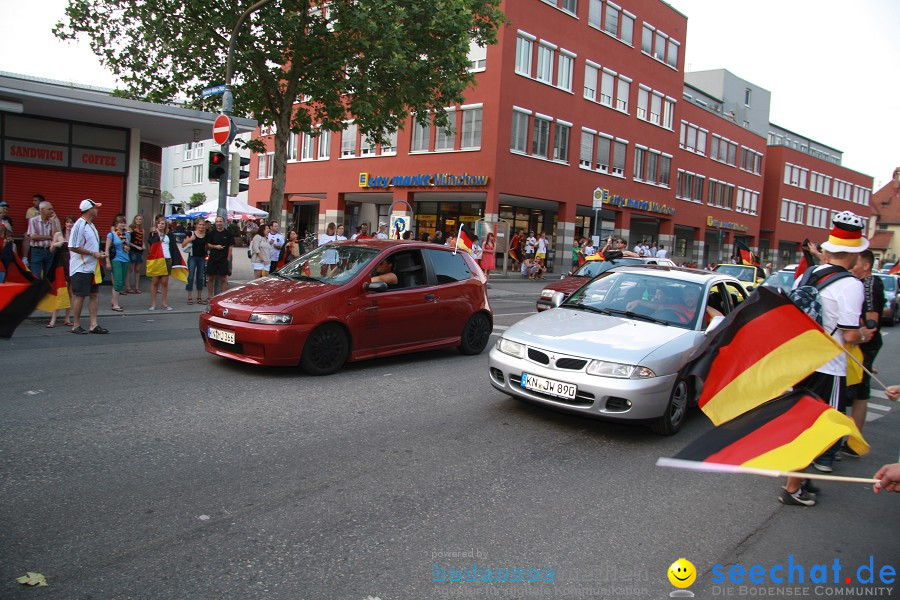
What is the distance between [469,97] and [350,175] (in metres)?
9.41

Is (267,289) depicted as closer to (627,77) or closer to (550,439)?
(550,439)

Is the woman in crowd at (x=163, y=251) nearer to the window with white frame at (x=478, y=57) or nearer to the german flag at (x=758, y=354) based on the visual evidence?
the german flag at (x=758, y=354)

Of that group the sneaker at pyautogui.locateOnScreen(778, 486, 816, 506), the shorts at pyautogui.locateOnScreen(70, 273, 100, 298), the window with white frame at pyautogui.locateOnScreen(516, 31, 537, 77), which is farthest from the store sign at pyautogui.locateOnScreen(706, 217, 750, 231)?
the sneaker at pyautogui.locateOnScreen(778, 486, 816, 506)

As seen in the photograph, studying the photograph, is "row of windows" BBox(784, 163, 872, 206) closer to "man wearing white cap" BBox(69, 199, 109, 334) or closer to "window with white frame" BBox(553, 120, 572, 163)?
"window with white frame" BBox(553, 120, 572, 163)

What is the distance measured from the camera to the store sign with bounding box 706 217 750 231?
5075 centimetres

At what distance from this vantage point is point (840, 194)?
2832 inches

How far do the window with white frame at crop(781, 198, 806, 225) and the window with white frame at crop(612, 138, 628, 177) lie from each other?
3124cm

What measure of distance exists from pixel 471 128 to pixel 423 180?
143 inches

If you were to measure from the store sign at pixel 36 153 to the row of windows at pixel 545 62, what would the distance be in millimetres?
21091

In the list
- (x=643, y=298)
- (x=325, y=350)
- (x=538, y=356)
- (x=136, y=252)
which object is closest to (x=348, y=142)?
(x=136, y=252)

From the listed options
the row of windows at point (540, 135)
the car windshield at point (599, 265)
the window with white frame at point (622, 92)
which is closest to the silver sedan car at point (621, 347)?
the car windshield at point (599, 265)

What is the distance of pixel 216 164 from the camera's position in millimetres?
14508

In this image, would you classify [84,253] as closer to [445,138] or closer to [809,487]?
[809,487]

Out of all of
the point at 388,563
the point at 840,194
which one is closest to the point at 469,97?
the point at 388,563
